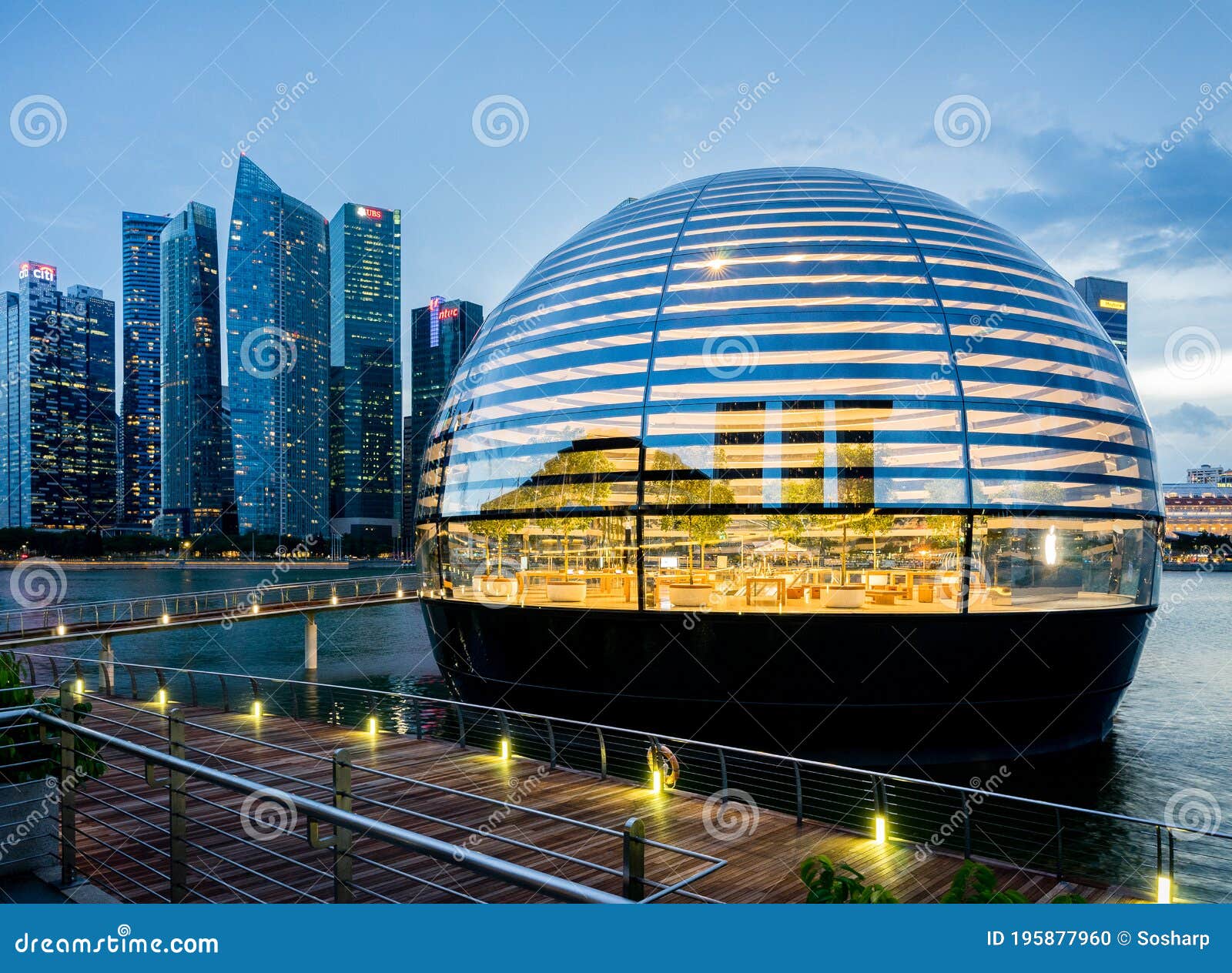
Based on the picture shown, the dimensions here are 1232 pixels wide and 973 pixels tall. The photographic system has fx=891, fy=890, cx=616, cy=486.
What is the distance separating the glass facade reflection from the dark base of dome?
487mm

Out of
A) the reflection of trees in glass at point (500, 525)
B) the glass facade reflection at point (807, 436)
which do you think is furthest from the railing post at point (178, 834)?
the reflection of trees in glass at point (500, 525)

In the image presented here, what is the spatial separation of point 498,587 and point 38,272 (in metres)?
197

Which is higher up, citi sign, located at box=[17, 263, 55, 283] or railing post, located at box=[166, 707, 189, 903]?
citi sign, located at box=[17, 263, 55, 283]

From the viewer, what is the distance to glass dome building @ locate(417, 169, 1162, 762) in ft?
54.7

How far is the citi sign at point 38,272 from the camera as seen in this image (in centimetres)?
17004

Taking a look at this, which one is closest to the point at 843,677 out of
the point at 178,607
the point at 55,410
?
the point at 178,607

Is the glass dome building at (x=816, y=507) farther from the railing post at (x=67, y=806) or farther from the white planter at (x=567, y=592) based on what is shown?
the railing post at (x=67, y=806)

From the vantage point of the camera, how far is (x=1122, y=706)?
82.3 ft

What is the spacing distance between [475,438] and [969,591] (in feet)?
37.3

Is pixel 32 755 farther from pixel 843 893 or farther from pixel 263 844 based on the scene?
pixel 843 893

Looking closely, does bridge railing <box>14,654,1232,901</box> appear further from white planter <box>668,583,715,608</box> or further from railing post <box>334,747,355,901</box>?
railing post <box>334,747,355,901</box>

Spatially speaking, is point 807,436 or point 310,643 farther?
point 310,643

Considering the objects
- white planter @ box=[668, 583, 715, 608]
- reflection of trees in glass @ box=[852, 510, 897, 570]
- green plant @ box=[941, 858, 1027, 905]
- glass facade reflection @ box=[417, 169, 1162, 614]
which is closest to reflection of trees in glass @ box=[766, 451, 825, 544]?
glass facade reflection @ box=[417, 169, 1162, 614]

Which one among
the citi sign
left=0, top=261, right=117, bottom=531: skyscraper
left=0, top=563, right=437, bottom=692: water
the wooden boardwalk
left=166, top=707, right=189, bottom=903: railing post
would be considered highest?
the citi sign
